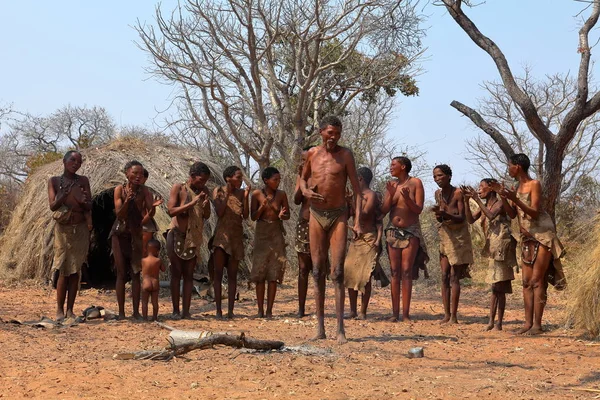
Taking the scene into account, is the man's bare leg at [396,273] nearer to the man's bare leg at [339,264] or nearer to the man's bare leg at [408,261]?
the man's bare leg at [408,261]

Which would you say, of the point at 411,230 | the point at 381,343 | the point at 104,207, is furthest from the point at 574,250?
the point at 104,207

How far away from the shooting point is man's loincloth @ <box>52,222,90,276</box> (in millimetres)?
7871

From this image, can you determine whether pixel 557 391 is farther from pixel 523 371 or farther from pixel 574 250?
pixel 574 250

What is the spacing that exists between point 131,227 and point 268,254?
4.75ft

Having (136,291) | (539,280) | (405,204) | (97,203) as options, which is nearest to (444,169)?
(405,204)

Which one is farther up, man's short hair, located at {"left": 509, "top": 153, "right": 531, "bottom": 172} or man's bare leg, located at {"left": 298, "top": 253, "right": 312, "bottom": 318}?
man's short hair, located at {"left": 509, "top": 153, "right": 531, "bottom": 172}

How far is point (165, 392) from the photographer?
15.0ft

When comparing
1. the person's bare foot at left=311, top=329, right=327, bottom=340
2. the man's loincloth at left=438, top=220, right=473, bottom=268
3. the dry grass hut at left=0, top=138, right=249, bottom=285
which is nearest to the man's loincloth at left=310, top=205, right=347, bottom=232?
the person's bare foot at left=311, top=329, right=327, bottom=340

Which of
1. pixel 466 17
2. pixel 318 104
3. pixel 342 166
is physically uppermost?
pixel 318 104

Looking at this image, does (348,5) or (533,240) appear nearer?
(533,240)

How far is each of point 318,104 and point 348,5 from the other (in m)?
5.55

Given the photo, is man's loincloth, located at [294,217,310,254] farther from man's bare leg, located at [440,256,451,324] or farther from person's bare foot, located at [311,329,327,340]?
person's bare foot, located at [311,329,327,340]

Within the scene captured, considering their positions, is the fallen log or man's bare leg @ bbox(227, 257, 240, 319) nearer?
the fallen log

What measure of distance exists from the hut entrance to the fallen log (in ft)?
22.4
